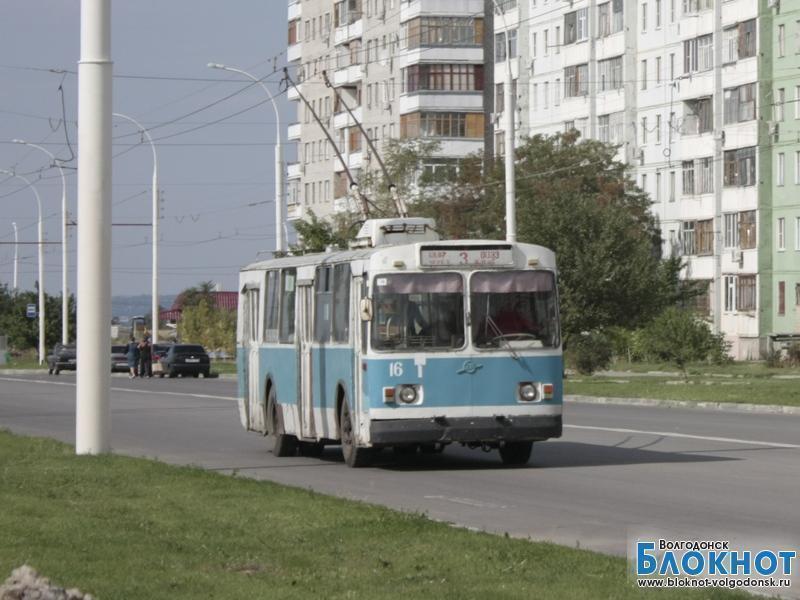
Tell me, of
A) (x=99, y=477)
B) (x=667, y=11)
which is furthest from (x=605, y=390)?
(x=667, y=11)

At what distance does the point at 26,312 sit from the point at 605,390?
83382 millimetres

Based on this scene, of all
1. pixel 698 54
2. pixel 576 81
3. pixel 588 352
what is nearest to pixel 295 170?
pixel 576 81

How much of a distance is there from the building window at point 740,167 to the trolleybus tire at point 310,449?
60.1 metres

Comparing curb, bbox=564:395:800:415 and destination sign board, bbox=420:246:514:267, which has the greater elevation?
destination sign board, bbox=420:246:514:267

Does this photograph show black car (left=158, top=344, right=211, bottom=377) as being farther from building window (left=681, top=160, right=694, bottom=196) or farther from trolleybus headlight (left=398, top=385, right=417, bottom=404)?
trolleybus headlight (left=398, top=385, right=417, bottom=404)

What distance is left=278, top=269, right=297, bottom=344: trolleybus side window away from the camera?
24.4 meters

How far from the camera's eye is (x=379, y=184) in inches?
3361

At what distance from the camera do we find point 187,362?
254 feet

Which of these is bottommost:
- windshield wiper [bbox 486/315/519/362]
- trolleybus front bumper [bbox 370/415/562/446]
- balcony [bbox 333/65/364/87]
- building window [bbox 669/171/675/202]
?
trolleybus front bumper [bbox 370/415/562/446]

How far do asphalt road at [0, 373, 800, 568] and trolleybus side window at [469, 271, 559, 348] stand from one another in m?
1.43

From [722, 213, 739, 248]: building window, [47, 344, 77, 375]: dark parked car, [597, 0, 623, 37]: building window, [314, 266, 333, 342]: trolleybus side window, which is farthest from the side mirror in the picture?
[597, 0, 623, 37]: building window

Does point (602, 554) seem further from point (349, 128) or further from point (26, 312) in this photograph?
point (26, 312)

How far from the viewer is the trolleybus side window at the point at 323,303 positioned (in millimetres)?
23000

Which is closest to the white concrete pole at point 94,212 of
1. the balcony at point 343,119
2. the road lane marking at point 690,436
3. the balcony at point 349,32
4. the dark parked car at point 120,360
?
the road lane marking at point 690,436
